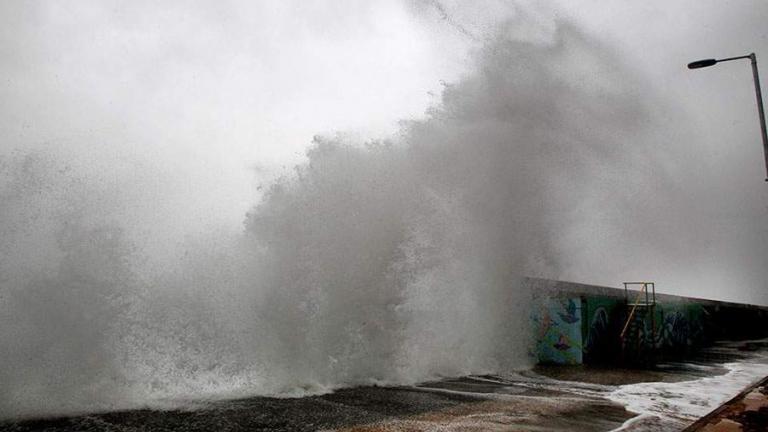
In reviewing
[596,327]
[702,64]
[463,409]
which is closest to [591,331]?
[596,327]

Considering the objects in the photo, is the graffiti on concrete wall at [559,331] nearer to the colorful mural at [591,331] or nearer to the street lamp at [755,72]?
the colorful mural at [591,331]

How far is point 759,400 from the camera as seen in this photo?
24.7 feet

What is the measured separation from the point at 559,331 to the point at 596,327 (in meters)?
1.94

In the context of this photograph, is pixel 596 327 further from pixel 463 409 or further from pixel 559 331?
pixel 463 409

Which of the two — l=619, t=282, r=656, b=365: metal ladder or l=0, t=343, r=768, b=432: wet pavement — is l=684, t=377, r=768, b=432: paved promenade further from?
l=619, t=282, r=656, b=365: metal ladder

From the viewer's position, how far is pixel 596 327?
14.9 meters

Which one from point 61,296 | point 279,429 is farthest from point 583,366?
point 61,296

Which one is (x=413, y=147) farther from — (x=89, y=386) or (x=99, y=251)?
(x=89, y=386)

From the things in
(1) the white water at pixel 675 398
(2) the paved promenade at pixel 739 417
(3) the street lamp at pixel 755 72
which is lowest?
(1) the white water at pixel 675 398

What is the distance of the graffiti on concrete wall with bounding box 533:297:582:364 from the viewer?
13.7 m

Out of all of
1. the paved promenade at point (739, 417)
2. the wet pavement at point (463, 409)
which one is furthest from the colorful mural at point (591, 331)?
the paved promenade at point (739, 417)

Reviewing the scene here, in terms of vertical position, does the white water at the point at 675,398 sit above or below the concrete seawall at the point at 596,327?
below

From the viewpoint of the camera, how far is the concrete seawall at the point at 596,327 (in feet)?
45.1

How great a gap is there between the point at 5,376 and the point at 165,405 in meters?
2.43
